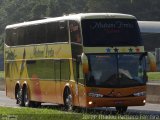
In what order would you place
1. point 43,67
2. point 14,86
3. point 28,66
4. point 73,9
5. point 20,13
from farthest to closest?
point 20,13 → point 73,9 → point 14,86 → point 28,66 → point 43,67

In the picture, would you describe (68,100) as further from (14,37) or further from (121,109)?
(14,37)

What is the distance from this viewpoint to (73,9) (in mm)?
102625

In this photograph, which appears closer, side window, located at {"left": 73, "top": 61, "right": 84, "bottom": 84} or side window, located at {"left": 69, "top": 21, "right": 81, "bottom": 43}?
side window, located at {"left": 73, "top": 61, "right": 84, "bottom": 84}

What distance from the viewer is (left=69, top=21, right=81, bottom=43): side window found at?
22.6 meters

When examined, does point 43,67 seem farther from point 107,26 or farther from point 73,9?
point 73,9

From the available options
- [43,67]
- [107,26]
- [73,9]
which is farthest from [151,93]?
[73,9]

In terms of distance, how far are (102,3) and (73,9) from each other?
Answer: 499 inches

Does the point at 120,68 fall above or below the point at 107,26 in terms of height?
below

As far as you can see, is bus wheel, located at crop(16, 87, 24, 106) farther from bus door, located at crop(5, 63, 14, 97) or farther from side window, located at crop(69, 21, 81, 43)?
side window, located at crop(69, 21, 81, 43)

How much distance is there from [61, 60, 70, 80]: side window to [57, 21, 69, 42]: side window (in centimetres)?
86

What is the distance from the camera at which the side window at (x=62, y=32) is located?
23939mm

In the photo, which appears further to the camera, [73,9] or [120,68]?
[73,9]

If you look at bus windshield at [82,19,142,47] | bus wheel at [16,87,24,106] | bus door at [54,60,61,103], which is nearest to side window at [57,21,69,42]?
bus door at [54,60,61,103]

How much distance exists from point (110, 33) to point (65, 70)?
2589mm
